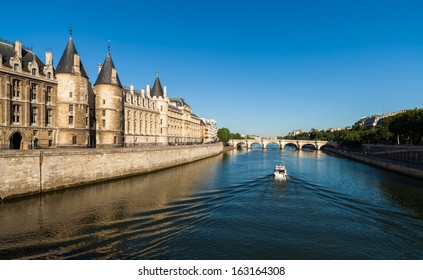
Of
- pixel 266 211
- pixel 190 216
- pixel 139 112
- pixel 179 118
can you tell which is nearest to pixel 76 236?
pixel 190 216

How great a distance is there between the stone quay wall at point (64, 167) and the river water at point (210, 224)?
137 centimetres

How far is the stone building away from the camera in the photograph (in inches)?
1137

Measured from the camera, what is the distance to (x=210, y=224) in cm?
1694

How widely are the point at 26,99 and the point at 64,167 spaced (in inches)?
497

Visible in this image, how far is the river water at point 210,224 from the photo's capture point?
13.2 metres

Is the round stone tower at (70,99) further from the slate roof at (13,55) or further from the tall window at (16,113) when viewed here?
the tall window at (16,113)

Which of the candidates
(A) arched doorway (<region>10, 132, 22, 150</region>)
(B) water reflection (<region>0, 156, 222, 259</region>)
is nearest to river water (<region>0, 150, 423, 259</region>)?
(B) water reflection (<region>0, 156, 222, 259</region>)

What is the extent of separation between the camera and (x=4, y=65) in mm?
28469

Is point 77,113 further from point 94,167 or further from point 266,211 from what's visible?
point 266,211

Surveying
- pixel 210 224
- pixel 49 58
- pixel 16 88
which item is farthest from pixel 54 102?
pixel 210 224

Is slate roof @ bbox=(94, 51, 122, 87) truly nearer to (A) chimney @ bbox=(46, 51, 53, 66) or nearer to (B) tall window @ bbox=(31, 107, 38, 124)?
(A) chimney @ bbox=(46, 51, 53, 66)

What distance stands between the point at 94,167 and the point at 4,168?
9.49m

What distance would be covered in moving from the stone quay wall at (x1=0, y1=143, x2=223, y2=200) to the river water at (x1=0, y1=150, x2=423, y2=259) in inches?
54.1

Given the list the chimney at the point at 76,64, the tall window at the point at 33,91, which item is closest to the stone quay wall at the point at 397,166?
the chimney at the point at 76,64
